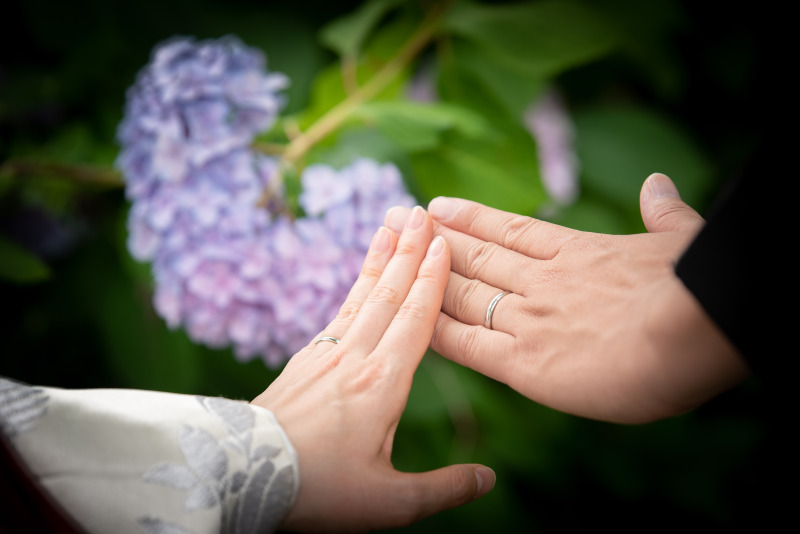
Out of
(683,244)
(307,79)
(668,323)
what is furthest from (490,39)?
(668,323)

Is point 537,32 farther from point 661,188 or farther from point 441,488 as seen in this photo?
point 441,488

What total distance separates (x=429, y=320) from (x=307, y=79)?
828 mm

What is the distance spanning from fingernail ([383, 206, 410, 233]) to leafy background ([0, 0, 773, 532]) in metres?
0.13

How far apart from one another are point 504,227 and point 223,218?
0.46 m

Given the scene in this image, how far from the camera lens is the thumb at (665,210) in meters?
0.70

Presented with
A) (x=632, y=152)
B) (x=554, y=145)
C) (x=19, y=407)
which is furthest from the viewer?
(x=632, y=152)

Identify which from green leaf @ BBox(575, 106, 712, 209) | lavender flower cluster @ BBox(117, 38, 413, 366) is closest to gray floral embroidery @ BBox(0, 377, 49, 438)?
lavender flower cluster @ BBox(117, 38, 413, 366)

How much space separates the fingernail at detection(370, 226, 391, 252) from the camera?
83 centimetres

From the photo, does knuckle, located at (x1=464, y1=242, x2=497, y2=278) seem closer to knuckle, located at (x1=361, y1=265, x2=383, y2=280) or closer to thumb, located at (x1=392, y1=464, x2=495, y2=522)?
knuckle, located at (x1=361, y1=265, x2=383, y2=280)

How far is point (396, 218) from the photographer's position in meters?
0.85

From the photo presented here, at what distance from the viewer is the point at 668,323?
56 cm

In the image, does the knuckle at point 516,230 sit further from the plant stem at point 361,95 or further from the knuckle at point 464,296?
the plant stem at point 361,95

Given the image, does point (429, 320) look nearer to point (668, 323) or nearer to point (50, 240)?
point (668, 323)

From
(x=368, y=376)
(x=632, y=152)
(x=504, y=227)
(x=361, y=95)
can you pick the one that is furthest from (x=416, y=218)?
(x=632, y=152)
